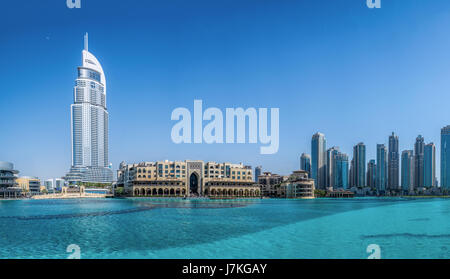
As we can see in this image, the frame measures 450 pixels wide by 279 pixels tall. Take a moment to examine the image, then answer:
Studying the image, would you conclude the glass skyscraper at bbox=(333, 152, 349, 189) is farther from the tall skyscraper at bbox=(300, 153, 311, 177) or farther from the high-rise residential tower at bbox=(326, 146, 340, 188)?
the tall skyscraper at bbox=(300, 153, 311, 177)

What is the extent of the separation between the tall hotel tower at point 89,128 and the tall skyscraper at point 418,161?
162 meters

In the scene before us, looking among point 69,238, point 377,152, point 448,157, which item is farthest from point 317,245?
point 377,152

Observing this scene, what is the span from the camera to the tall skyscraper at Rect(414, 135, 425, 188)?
441ft

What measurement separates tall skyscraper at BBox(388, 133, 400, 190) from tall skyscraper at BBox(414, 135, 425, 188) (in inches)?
329

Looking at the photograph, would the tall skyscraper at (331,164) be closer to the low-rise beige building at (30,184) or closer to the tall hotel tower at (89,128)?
the tall hotel tower at (89,128)

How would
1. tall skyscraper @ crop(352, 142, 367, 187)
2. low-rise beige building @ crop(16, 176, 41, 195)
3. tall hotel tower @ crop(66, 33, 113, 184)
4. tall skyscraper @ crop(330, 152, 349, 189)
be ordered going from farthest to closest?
tall skyscraper @ crop(330, 152, 349, 189) → tall skyscraper @ crop(352, 142, 367, 187) → tall hotel tower @ crop(66, 33, 113, 184) → low-rise beige building @ crop(16, 176, 41, 195)

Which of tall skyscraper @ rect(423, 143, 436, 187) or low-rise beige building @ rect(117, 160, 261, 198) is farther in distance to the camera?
tall skyscraper @ rect(423, 143, 436, 187)

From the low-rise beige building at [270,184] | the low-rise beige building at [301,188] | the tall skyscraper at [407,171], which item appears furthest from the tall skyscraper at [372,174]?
the low-rise beige building at [301,188]

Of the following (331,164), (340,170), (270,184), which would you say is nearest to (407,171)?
(340,170)

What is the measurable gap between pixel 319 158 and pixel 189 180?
3439 inches

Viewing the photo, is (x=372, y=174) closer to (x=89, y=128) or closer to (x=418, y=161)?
(x=418, y=161)

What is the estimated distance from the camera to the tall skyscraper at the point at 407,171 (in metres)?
143

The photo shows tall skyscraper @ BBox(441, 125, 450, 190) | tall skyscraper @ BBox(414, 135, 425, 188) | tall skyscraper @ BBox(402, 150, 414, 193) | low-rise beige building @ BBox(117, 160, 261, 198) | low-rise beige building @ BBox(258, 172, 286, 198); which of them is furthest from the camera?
tall skyscraper @ BBox(402, 150, 414, 193)

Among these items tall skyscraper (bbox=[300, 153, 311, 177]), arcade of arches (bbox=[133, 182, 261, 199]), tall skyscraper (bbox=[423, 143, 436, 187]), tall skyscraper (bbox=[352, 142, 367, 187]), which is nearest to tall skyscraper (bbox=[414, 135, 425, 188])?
tall skyscraper (bbox=[423, 143, 436, 187])
